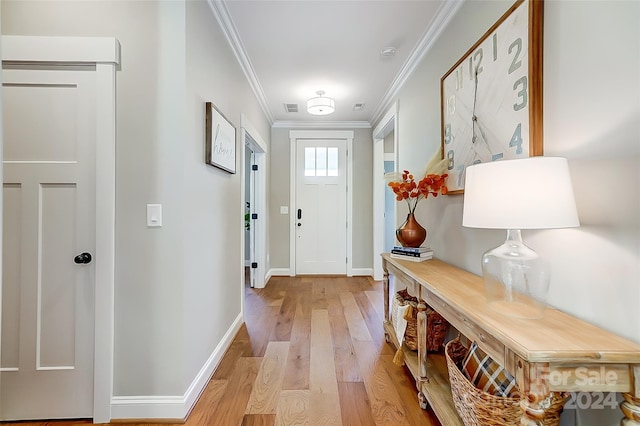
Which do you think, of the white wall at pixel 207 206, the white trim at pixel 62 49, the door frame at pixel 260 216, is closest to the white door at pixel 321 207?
the door frame at pixel 260 216

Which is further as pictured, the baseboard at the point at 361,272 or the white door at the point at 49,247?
the baseboard at the point at 361,272

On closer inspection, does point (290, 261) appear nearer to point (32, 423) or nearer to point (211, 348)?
point (211, 348)

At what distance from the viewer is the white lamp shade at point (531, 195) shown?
34.9 inches

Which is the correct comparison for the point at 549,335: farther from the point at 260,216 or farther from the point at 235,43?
the point at 260,216

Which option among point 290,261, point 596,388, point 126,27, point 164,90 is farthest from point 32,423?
point 290,261

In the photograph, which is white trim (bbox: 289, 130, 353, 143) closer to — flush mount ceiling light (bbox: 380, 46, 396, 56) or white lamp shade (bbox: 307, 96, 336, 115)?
white lamp shade (bbox: 307, 96, 336, 115)

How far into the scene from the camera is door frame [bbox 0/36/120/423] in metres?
1.52

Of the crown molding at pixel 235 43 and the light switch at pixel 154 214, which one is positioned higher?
the crown molding at pixel 235 43

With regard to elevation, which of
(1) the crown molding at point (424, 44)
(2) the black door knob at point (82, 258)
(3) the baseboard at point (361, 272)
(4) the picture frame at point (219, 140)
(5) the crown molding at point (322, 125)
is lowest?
(3) the baseboard at point (361, 272)

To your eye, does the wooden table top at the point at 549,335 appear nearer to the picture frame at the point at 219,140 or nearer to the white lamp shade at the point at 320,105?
the picture frame at the point at 219,140

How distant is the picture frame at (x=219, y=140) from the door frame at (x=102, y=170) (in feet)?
1.64

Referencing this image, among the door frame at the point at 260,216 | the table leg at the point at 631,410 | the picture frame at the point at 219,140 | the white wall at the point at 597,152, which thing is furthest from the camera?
the door frame at the point at 260,216

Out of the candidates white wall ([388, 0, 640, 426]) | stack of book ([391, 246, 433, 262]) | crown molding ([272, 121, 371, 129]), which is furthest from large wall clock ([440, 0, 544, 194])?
crown molding ([272, 121, 371, 129])

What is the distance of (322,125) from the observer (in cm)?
469
